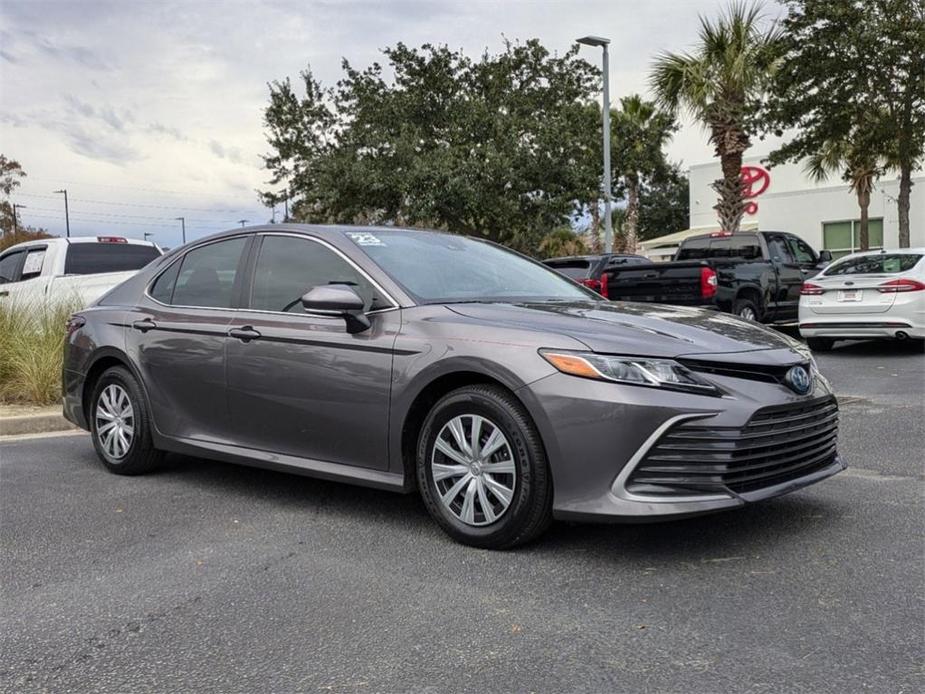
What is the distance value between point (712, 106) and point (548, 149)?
176 inches

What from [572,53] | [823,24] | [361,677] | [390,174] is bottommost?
[361,677]

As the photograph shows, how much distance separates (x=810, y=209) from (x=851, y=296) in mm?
26423

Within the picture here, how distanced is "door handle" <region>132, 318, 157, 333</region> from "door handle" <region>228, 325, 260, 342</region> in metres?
0.84

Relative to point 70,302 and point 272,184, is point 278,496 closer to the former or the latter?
point 70,302

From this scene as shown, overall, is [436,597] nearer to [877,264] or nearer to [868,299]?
[868,299]

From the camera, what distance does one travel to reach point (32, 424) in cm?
790

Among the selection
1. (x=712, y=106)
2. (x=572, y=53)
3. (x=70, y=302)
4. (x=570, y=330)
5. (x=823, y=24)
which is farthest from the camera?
(x=572, y=53)

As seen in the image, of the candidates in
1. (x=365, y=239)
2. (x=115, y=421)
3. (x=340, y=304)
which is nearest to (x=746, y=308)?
(x=365, y=239)

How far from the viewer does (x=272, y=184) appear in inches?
1232

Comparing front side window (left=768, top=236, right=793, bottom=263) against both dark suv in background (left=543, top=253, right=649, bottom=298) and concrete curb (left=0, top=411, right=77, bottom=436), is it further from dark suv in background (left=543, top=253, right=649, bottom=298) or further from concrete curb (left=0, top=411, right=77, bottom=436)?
concrete curb (left=0, top=411, right=77, bottom=436)

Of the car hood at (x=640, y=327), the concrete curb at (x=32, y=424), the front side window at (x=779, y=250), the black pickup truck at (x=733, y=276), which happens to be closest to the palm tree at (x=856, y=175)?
the black pickup truck at (x=733, y=276)

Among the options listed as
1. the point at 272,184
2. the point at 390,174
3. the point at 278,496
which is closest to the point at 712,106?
the point at 390,174

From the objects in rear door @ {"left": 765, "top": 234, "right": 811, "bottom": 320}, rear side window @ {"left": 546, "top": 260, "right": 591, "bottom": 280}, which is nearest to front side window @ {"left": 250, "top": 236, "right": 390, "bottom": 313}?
rear side window @ {"left": 546, "top": 260, "right": 591, "bottom": 280}

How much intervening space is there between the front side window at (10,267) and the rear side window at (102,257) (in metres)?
0.96
